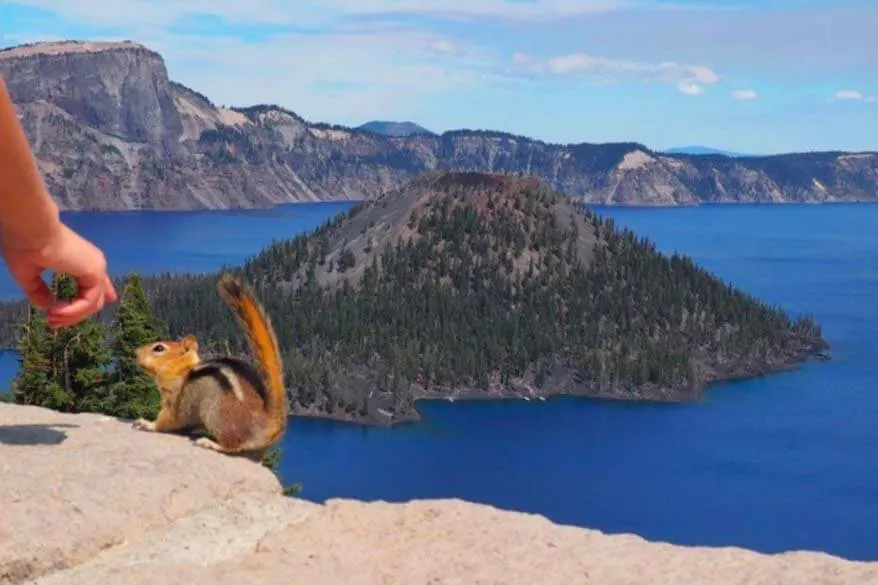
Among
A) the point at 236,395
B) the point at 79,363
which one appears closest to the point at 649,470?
the point at 79,363

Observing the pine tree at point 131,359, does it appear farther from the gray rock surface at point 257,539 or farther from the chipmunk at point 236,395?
the gray rock surface at point 257,539

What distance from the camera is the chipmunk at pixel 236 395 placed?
57.7ft

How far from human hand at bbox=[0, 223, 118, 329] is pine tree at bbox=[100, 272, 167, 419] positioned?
3356cm

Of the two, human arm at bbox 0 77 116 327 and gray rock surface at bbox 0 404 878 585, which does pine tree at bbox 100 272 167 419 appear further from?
human arm at bbox 0 77 116 327

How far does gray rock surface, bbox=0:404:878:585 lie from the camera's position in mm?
13531

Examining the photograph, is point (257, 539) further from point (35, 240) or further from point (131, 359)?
point (131, 359)

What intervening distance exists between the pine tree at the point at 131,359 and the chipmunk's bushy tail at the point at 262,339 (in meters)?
24.3

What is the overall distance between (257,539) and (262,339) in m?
3.54

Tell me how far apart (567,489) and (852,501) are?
37.4 meters

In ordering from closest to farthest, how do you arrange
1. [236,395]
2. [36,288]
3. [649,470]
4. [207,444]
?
[36,288], [207,444], [236,395], [649,470]

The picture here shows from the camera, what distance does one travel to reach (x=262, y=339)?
17594 millimetres

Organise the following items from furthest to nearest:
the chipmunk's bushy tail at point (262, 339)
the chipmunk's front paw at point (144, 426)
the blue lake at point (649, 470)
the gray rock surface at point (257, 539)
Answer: the blue lake at point (649, 470) → the chipmunk's front paw at point (144, 426) → the chipmunk's bushy tail at point (262, 339) → the gray rock surface at point (257, 539)

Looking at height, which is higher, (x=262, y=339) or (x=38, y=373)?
(x=262, y=339)

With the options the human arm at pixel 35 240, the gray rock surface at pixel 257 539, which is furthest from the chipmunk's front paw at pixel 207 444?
the human arm at pixel 35 240
